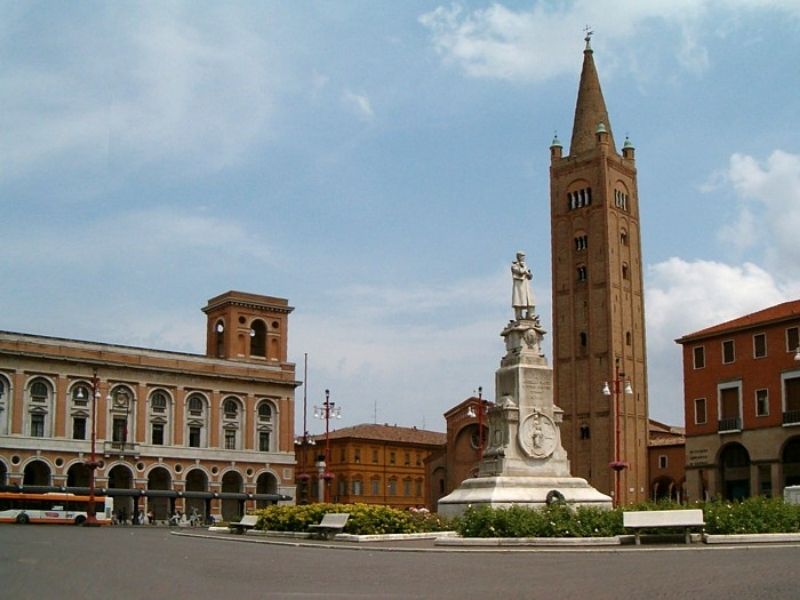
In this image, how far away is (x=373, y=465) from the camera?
324ft

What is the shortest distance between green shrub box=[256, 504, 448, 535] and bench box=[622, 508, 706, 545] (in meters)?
6.60

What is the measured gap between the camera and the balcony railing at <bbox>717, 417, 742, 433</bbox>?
2458 inches

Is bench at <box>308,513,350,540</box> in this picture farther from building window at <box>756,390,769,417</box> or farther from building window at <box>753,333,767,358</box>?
building window at <box>753,333,767,358</box>

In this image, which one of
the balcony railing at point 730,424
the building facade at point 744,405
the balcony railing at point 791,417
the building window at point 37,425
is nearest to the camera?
the balcony railing at point 791,417

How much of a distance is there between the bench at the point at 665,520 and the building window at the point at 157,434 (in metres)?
58.8

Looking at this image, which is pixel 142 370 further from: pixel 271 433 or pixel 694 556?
pixel 694 556

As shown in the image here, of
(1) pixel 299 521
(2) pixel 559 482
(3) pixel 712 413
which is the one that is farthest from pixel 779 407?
(1) pixel 299 521

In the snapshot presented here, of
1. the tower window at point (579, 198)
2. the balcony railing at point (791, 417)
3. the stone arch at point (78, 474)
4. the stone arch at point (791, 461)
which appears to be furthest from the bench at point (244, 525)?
the tower window at point (579, 198)

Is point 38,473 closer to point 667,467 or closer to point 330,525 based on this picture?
→ point 667,467

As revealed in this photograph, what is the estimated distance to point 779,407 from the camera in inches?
2361

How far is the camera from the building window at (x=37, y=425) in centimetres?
7312

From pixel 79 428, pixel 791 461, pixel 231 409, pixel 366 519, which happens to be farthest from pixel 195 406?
pixel 366 519

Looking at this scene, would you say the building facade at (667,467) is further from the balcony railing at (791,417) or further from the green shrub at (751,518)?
the green shrub at (751,518)

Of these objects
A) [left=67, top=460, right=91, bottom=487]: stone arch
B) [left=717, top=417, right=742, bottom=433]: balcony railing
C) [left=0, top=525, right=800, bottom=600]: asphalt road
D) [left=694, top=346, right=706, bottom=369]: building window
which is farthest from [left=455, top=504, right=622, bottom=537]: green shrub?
[left=67, top=460, right=91, bottom=487]: stone arch
